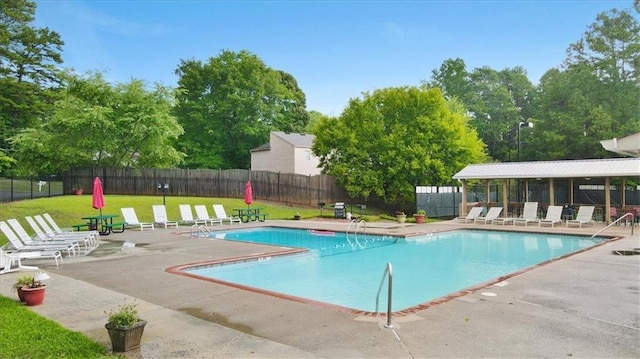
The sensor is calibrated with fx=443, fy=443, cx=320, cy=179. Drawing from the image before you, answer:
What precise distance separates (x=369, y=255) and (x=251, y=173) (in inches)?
691

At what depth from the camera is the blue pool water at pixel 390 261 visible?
8930 mm

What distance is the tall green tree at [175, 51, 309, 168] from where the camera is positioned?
39.4 metres

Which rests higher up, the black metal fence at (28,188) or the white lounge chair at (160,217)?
the black metal fence at (28,188)

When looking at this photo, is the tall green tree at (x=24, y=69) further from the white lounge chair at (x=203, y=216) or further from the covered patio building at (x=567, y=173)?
the covered patio building at (x=567, y=173)

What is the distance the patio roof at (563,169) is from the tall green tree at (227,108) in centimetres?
2298

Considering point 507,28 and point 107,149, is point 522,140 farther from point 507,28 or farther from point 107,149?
point 107,149

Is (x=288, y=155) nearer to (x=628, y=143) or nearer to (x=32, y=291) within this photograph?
(x=32, y=291)

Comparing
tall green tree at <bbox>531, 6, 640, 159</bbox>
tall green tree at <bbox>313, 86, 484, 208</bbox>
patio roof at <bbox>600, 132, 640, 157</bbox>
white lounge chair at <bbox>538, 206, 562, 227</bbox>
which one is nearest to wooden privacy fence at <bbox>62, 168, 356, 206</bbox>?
tall green tree at <bbox>313, 86, 484, 208</bbox>

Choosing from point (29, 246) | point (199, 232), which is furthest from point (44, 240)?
point (199, 232)

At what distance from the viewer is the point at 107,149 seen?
27.6 metres

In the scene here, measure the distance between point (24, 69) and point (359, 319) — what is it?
38.3 metres

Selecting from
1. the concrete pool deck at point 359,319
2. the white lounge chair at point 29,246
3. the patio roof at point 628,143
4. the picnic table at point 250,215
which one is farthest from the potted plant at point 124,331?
the picnic table at point 250,215

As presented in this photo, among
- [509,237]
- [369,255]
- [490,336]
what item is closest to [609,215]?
[509,237]

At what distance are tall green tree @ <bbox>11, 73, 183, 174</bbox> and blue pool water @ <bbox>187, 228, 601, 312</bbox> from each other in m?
13.0
